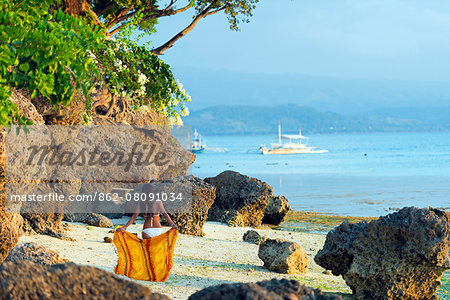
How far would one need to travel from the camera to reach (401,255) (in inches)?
327

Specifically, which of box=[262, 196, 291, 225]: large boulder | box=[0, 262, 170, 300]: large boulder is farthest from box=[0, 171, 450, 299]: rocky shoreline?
box=[262, 196, 291, 225]: large boulder

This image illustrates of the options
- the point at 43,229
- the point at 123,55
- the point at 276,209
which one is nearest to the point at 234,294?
the point at 43,229

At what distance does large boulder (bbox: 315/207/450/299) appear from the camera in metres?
8.09

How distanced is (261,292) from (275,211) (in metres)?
15.6

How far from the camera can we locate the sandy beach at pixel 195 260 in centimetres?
848

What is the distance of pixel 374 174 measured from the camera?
51344 millimetres

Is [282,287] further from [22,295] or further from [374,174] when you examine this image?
[374,174]

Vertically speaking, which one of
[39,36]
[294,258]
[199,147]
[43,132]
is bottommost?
[294,258]

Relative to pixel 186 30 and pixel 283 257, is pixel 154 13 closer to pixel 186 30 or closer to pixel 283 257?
pixel 186 30

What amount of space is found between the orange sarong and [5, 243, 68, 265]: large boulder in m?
1.11

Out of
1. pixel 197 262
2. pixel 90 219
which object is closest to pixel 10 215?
pixel 197 262

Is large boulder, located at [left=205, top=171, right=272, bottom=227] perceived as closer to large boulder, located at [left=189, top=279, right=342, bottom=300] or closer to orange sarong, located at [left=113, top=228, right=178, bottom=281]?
orange sarong, located at [left=113, top=228, right=178, bottom=281]

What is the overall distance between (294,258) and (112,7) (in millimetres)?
11692

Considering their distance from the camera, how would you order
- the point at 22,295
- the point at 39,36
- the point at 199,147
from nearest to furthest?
the point at 22,295, the point at 39,36, the point at 199,147
